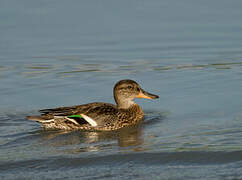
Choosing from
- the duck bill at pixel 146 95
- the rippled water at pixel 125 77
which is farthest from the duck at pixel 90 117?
the rippled water at pixel 125 77

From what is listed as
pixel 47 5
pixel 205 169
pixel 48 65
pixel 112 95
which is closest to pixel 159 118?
pixel 112 95

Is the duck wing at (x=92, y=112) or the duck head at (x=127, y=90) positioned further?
the duck head at (x=127, y=90)

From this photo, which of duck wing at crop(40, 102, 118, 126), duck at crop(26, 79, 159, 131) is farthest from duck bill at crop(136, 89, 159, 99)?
duck wing at crop(40, 102, 118, 126)

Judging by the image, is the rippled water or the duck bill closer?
the rippled water

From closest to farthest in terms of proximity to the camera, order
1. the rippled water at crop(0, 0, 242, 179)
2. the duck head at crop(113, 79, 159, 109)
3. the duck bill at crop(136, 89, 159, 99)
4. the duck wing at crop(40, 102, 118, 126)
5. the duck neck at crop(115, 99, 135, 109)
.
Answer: the rippled water at crop(0, 0, 242, 179)
the duck wing at crop(40, 102, 118, 126)
the duck bill at crop(136, 89, 159, 99)
the duck head at crop(113, 79, 159, 109)
the duck neck at crop(115, 99, 135, 109)

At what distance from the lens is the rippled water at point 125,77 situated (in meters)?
8.53

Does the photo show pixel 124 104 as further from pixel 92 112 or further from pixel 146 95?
pixel 92 112

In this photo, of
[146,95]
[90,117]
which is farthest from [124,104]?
[90,117]

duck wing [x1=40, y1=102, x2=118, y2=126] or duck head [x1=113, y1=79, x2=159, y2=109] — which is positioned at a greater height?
duck head [x1=113, y1=79, x2=159, y2=109]

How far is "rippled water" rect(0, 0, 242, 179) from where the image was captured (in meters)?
8.53

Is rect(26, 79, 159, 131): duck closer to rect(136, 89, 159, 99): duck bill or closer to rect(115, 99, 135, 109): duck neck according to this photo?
rect(136, 89, 159, 99): duck bill

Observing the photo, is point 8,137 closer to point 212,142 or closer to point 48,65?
point 212,142

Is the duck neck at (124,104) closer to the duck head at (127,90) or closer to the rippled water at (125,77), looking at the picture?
the duck head at (127,90)

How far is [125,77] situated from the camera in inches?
556
